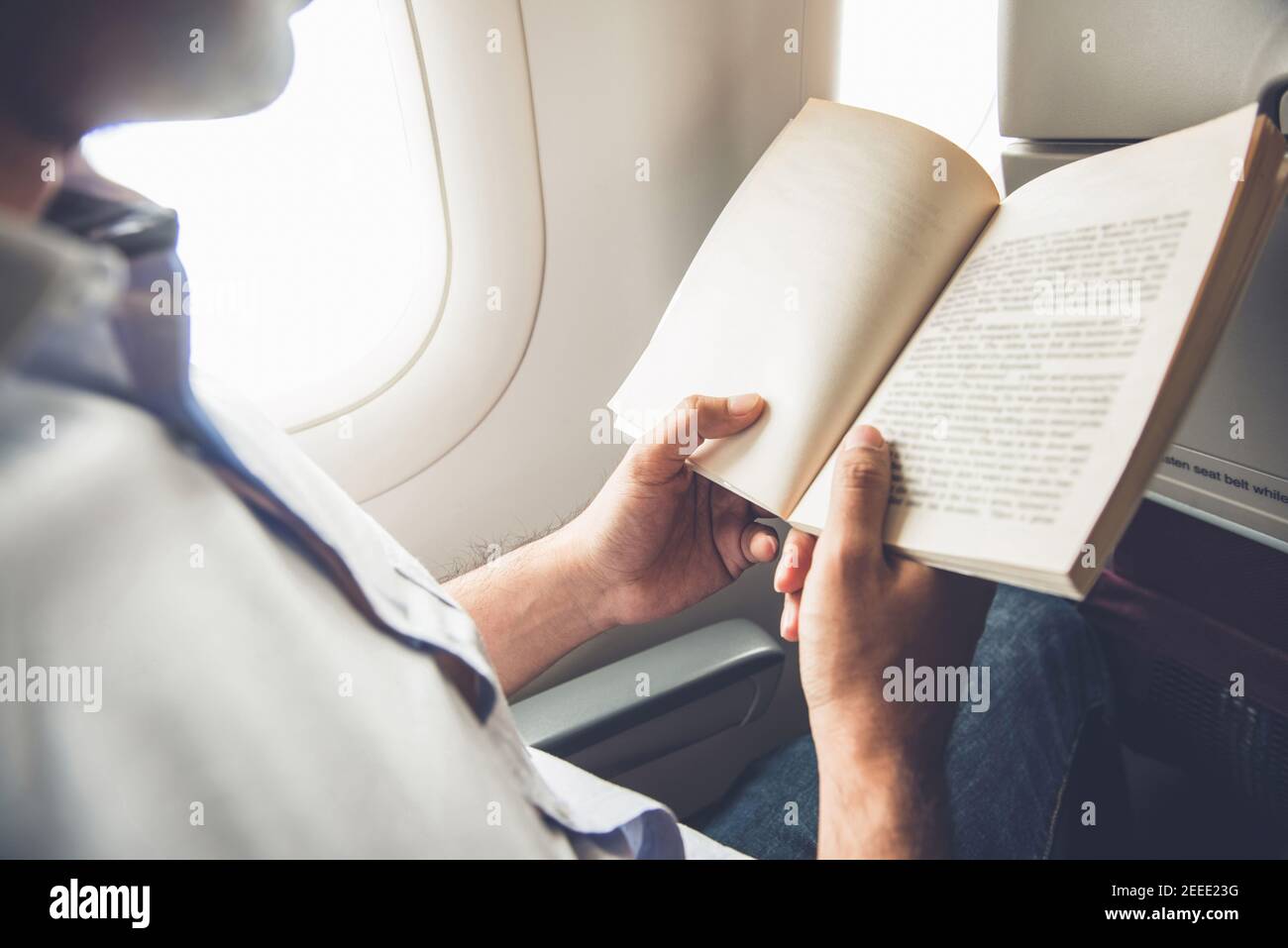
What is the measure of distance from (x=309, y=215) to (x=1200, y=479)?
0.98 m

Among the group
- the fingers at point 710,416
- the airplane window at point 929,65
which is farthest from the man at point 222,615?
the airplane window at point 929,65

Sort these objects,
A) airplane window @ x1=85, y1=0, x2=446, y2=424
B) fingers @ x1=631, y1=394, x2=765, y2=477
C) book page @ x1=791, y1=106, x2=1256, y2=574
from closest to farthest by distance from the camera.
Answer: book page @ x1=791, y1=106, x2=1256, y2=574
fingers @ x1=631, y1=394, x2=765, y2=477
airplane window @ x1=85, y1=0, x2=446, y2=424

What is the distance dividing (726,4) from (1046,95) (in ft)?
1.27

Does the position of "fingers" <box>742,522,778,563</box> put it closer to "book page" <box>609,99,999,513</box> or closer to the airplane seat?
"book page" <box>609,99,999,513</box>

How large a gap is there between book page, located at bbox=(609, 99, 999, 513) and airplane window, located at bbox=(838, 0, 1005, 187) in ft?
1.20

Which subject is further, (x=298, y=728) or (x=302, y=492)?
(x=302, y=492)

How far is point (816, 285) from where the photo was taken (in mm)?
703

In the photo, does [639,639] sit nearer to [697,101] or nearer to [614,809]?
[614,809]

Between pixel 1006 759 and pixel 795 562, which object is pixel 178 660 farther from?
pixel 1006 759

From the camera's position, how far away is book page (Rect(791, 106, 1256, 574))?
47 cm
